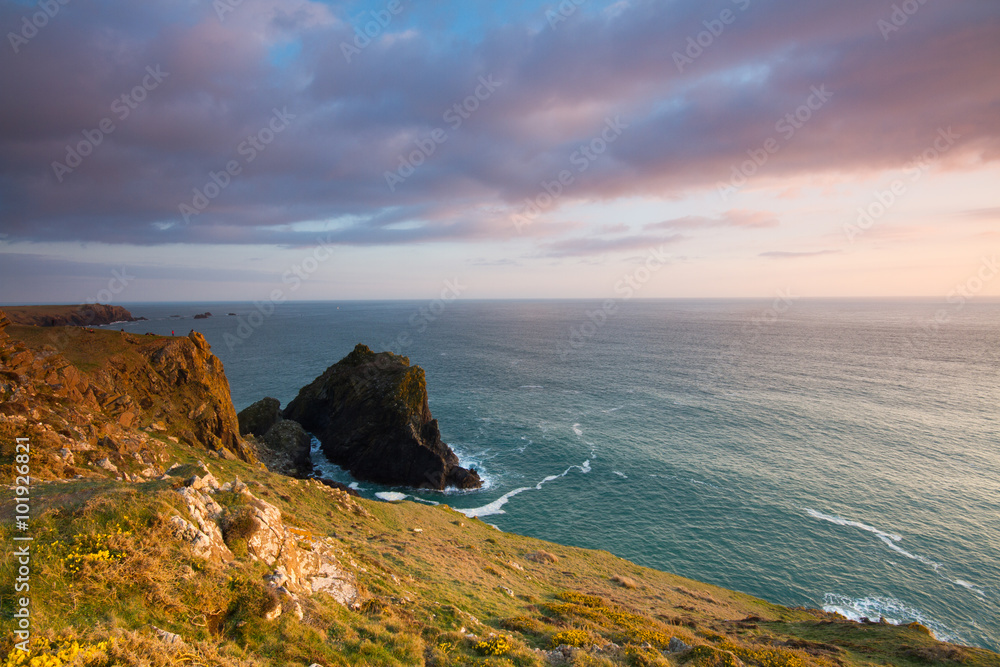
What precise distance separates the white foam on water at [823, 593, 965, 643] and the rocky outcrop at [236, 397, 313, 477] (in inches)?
2331

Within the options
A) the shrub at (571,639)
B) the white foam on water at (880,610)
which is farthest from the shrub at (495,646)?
the white foam on water at (880,610)

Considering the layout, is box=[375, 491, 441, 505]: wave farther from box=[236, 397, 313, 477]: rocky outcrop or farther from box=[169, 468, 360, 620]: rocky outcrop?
box=[169, 468, 360, 620]: rocky outcrop

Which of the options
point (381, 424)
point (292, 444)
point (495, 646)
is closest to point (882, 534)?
point (495, 646)

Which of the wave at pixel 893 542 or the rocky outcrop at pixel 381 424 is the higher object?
the rocky outcrop at pixel 381 424

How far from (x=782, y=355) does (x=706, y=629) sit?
144 m

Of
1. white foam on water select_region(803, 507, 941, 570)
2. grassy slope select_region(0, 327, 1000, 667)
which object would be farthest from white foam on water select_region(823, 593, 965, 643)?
white foam on water select_region(803, 507, 941, 570)

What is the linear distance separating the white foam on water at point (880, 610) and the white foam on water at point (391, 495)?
45029 millimetres

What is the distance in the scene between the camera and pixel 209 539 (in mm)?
14422

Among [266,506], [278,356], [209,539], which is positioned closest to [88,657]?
[209,539]

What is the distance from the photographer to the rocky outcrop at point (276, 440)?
57.3 meters

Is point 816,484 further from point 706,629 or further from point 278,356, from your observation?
point 278,356

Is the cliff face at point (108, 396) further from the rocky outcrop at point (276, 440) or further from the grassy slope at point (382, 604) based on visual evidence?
the rocky outcrop at point (276, 440)

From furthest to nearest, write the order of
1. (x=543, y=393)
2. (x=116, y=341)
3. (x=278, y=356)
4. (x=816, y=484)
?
(x=278, y=356)
(x=543, y=393)
(x=816, y=484)
(x=116, y=341)

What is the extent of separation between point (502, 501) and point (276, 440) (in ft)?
113
